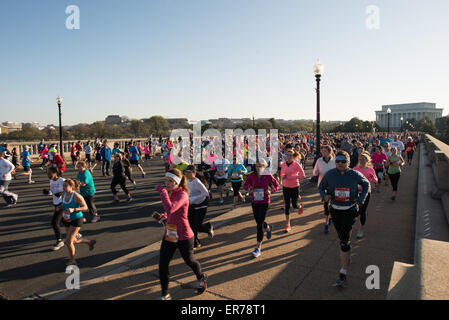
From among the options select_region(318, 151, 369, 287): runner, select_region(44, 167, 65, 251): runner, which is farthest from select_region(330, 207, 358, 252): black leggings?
select_region(44, 167, 65, 251): runner

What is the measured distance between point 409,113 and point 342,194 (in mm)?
162771

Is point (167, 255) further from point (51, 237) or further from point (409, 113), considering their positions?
point (409, 113)

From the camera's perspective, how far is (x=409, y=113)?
14000 centimetres

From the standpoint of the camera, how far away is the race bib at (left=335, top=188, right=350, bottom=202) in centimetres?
434

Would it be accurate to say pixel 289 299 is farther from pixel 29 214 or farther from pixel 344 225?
pixel 29 214

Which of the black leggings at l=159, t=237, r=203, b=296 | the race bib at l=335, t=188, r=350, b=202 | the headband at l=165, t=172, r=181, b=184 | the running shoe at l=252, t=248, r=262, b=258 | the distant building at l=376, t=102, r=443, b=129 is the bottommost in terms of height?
the running shoe at l=252, t=248, r=262, b=258

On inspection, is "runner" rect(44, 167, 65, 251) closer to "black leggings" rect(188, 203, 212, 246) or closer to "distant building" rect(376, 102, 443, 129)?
"black leggings" rect(188, 203, 212, 246)

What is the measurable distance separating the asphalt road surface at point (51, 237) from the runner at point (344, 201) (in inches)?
157

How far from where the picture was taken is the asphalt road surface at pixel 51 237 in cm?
→ 493

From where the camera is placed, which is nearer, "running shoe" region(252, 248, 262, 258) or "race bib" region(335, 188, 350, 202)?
"race bib" region(335, 188, 350, 202)
